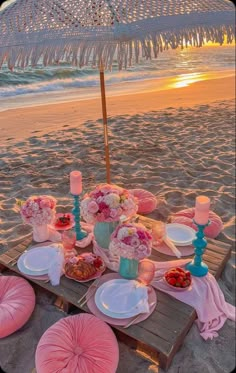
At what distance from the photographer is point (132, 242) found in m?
2.45

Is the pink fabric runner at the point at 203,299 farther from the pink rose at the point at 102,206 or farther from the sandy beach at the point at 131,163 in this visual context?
the pink rose at the point at 102,206

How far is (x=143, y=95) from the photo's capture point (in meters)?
11.8

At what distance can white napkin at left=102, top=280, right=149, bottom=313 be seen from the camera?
239 centimetres

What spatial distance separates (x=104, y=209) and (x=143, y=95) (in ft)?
32.1

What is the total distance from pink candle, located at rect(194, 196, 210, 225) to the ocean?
21.6 feet

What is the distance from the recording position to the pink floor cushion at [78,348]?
2129 millimetres

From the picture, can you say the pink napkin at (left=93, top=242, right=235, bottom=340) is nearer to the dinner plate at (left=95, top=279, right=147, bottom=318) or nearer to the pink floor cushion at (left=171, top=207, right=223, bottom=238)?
the dinner plate at (left=95, top=279, right=147, bottom=318)

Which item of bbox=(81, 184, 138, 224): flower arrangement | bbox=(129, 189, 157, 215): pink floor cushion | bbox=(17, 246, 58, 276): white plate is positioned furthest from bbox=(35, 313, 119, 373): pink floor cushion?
bbox=(129, 189, 157, 215): pink floor cushion

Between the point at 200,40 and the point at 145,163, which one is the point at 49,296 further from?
the point at 145,163

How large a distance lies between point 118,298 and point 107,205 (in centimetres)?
71

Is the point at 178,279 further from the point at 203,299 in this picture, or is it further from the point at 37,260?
the point at 37,260

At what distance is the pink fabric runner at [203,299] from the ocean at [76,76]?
6572 mm

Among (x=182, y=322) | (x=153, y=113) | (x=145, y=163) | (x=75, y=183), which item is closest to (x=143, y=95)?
(x=153, y=113)

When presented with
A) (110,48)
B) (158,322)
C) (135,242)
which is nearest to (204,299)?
(158,322)
